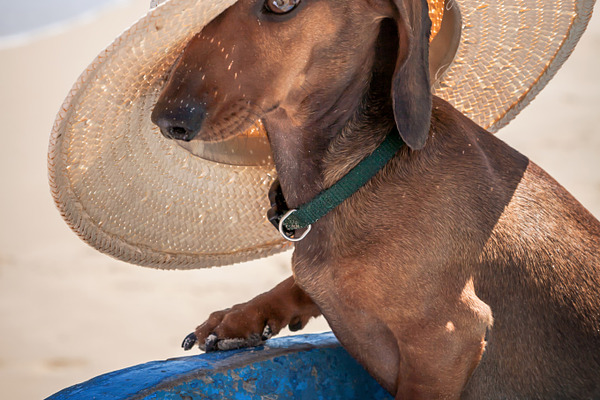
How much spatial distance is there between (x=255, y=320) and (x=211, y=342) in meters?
0.13

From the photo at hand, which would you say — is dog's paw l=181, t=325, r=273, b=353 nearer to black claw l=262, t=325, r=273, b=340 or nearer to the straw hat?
black claw l=262, t=325, r=273, b=340

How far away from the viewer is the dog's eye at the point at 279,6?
143 centimetres

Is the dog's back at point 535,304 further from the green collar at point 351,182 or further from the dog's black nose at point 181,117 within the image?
the dog's black nose at point 181,117

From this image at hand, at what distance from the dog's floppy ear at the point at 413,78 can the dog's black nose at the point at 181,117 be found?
15.0 inches

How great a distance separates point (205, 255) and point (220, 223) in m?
0.10

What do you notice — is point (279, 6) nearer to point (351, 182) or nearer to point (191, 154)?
point (351, 182)

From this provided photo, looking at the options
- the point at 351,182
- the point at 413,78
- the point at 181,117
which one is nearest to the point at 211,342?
the point at 351,182

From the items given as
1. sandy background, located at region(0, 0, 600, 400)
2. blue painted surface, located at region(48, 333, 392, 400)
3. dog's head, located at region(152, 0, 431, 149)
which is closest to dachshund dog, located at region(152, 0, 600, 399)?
dog's head, located at region(152, 0, 431, 149)

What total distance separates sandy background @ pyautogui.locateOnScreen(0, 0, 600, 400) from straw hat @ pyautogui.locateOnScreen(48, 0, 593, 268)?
4.97 ft

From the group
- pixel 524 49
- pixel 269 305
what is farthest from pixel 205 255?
pixel 524 49

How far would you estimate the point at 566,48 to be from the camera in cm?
208

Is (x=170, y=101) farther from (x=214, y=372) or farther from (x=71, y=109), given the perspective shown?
(x=214, y=372)

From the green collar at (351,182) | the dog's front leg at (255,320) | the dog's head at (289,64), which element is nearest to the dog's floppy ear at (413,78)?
the dog's head at (289,64)

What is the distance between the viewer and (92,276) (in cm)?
413
